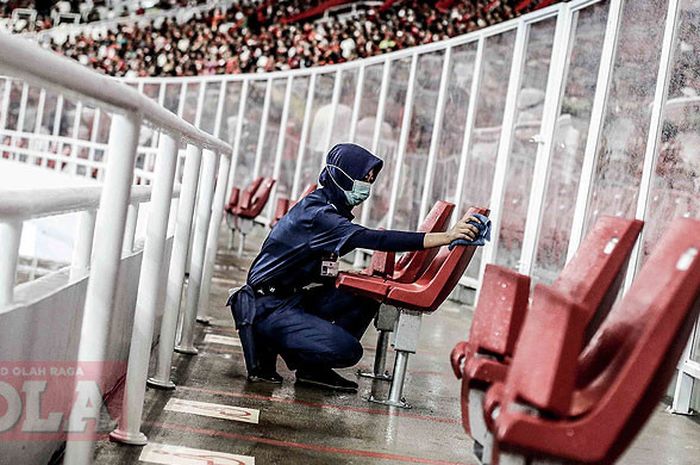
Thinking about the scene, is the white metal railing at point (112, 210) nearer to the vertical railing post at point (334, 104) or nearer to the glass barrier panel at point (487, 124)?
the glass barrier panel at point (487, 124)

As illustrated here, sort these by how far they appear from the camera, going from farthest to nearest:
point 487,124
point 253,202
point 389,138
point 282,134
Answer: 1. point 282,134
2. point 389,138
3. point 253,202
4. point 487,124

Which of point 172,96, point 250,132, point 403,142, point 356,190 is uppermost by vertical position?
point 172,96

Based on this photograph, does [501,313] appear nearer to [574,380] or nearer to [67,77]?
[574,380]

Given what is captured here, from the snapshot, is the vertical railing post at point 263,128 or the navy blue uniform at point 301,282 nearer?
the navy blue uniform at point 301,282

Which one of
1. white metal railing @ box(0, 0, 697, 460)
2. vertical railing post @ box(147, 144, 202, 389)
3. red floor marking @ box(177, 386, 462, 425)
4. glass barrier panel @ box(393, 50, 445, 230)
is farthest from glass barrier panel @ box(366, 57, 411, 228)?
vertical railing post @ box(147, 144, 202, 389)

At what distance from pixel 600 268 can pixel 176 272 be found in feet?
7.95

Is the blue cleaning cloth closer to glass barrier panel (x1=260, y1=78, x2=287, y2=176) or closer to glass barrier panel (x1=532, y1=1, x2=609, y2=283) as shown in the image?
glass barrier panel (x1=532, y1=1, x2=609, y2=283)

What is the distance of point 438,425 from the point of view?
16.6 ft

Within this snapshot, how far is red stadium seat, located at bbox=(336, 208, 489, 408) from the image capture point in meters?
5.23

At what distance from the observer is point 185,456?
378 centimetres

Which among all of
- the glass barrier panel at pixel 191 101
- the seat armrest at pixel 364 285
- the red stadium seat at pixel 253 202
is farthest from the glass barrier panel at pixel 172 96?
the seat armrest at pixel 364 285

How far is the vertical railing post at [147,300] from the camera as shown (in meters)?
3.80

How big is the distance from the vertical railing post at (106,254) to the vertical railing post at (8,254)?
0.18 meters

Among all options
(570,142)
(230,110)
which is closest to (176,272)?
(570,142)
